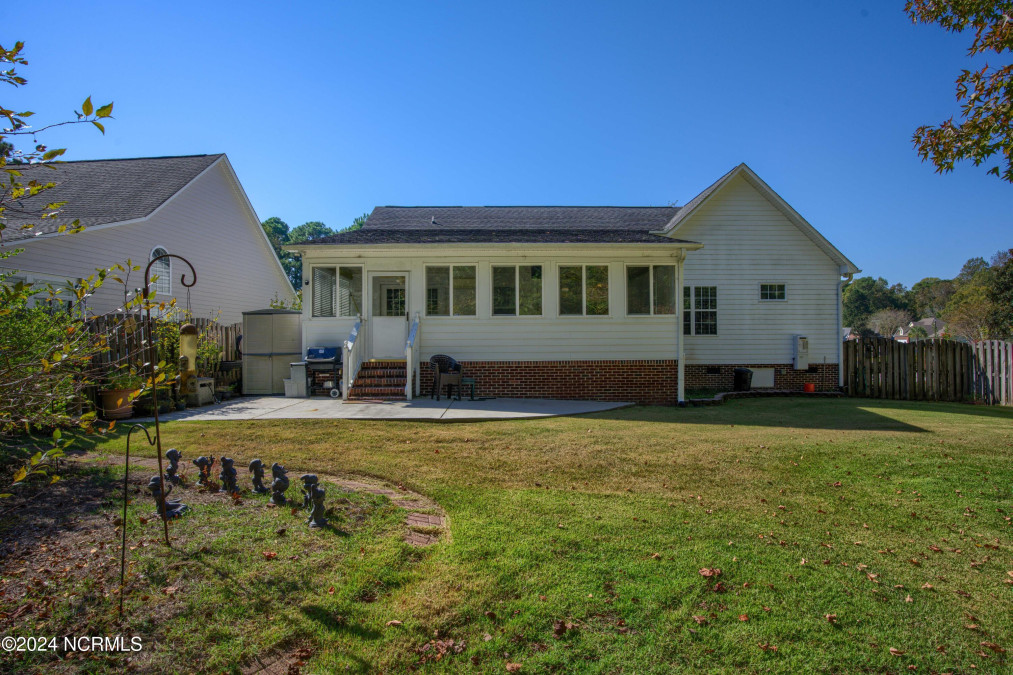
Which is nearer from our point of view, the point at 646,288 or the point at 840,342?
the point at 646,288

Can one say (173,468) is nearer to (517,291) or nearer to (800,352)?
(517,291)

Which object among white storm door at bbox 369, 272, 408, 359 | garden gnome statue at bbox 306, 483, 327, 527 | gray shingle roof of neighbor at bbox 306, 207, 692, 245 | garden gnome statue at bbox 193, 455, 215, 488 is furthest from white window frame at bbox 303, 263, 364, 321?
garden gnome statue at bbox 306, 483, 327, 527

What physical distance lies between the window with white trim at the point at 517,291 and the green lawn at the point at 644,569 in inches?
237

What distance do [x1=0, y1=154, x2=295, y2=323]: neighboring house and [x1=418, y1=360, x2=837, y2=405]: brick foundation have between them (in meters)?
9.03

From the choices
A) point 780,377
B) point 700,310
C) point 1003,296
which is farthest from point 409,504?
point 1003,296

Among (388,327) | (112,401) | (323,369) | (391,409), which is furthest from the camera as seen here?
(388,327)

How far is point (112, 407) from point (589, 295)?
9468mm

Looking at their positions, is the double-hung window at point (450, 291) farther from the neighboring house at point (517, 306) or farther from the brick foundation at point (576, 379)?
the brick foundation at point (576, 379)

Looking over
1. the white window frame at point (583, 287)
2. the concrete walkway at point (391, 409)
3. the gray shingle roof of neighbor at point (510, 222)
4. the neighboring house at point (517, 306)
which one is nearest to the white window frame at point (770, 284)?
the gray shingle roof of neighbor at point (510, 222)

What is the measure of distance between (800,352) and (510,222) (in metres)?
9.39

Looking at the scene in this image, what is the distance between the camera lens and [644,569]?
344cm

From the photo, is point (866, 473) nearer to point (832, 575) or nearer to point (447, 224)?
point (832, 575)

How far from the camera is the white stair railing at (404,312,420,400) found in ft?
36.2

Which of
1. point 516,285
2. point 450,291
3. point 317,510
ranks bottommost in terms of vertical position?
point 317,510
